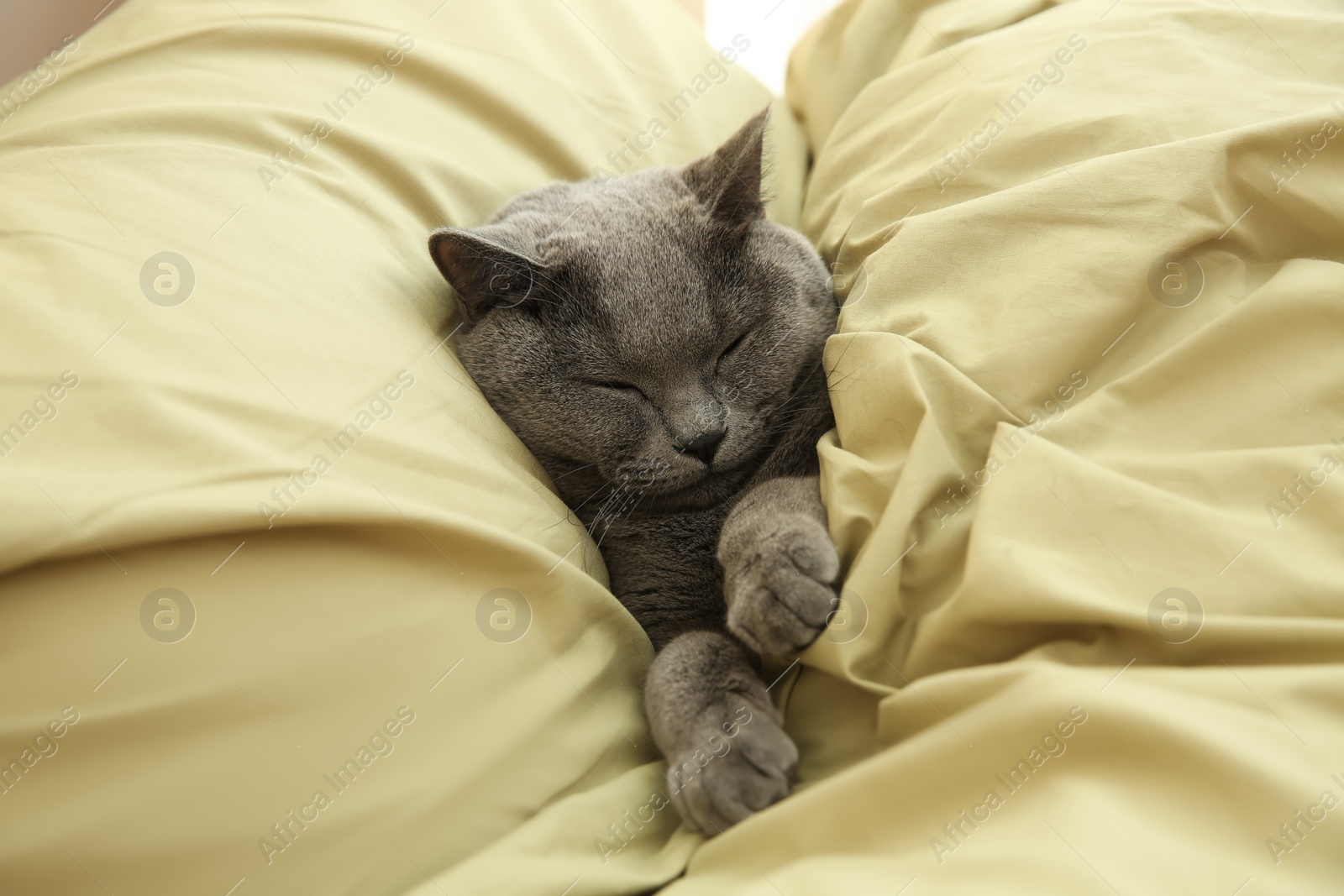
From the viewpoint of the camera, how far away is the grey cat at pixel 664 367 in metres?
1.06

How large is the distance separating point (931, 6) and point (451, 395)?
1.08 m

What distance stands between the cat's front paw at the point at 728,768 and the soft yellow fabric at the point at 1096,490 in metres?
0.03

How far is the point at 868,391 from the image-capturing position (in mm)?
911

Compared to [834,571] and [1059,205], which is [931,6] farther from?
[834,571]

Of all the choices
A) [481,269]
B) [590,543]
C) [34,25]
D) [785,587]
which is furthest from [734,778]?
[34,25]

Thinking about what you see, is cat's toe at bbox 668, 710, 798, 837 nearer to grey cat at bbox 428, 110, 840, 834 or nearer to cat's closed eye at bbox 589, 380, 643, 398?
grey cat at bbox 428, 110, 840, 834

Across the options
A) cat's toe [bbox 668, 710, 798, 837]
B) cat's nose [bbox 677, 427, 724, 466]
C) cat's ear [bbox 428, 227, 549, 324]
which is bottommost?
cat's toe [bbox 668, 710, 798, 837]

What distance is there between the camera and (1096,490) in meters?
0.75

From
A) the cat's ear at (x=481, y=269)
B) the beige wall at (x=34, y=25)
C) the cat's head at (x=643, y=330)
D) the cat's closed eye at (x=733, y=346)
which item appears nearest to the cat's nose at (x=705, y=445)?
the cat's head at (x=643, y=330)

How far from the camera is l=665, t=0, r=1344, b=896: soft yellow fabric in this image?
626 millimetres

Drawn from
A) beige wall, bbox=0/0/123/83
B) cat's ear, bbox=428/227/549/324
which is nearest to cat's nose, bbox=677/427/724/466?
cat's ear, bbox=428/227/549/324

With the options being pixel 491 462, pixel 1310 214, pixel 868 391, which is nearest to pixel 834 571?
pixel 868 391

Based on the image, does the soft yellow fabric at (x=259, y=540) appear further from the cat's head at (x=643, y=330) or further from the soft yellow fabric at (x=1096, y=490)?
the soft yellow fabric at (x=1096, y=490)

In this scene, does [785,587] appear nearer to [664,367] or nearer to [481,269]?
[664,367]
